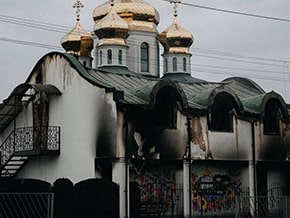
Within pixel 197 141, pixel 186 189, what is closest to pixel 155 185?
pixel 186 189

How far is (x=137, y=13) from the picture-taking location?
38281mm

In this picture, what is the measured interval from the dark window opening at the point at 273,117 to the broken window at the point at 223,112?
219 cm

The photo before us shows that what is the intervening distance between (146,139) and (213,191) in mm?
5031

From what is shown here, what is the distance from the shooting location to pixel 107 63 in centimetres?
3644

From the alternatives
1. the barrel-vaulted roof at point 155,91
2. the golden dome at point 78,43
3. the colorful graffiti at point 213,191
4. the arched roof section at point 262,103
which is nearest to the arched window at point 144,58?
the golden dome at point 78,43

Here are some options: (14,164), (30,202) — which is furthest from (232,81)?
(30,202)

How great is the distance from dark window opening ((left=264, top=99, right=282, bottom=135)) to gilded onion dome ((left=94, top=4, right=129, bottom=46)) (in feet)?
29.9

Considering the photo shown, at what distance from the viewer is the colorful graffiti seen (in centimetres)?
2831

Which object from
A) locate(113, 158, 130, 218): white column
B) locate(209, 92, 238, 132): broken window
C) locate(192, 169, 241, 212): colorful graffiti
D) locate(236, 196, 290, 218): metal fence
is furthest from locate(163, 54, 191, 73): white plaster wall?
locate(113, 158, 130, 218): white column

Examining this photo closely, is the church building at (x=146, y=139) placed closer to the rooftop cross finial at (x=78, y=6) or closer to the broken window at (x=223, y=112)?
the broken window at (x=223, y=112)

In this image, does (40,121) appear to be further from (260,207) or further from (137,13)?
(137,13)

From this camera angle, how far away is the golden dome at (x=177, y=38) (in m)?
39.7

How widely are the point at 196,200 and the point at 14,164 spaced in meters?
7.87

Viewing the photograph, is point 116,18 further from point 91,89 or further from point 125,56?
point 91,89
